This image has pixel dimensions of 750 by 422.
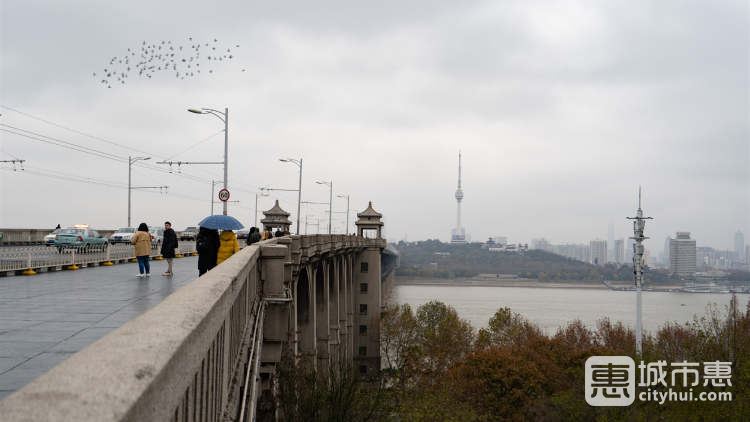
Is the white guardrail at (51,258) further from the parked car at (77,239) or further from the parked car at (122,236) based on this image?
the parked car at (122,236)

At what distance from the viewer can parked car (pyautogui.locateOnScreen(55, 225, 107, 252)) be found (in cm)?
3431

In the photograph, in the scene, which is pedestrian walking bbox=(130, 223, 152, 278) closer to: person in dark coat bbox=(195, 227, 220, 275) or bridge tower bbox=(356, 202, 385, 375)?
person in dark coat bbox=(195, 227, 220, 275)

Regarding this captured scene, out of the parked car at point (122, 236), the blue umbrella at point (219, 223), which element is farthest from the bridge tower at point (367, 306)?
the blue umbrella at point (219, 223)

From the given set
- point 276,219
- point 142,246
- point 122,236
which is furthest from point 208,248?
point 276,219

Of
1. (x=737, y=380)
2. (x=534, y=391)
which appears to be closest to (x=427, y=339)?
(x=534, y=391)

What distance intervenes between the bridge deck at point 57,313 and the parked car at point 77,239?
15.3 meters

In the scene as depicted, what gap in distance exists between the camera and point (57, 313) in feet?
35.7

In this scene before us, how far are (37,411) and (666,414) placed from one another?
3023cm

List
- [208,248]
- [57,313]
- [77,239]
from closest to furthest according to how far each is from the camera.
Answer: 1. [57,313]
2. [208,248]
3. [77,239]

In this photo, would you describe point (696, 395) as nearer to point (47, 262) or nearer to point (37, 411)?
point (47, 262)

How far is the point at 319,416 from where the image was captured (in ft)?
41.3

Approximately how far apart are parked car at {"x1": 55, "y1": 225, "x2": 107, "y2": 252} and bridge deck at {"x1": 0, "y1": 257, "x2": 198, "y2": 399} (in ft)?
50.2

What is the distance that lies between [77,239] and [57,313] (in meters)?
27.3

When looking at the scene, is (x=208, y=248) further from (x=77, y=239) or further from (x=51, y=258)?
(x=77, y=239)
